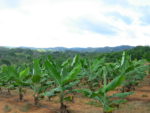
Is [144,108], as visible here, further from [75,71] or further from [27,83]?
[27,83]

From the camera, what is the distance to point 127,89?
532 inches

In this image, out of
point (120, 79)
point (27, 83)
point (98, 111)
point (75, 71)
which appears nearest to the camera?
point (120, 79)

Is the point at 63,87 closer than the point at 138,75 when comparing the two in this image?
Yes

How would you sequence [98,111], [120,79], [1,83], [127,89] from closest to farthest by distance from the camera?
1. [120,79]
2. [98,111]
3. [127,89]
4. [1,83]

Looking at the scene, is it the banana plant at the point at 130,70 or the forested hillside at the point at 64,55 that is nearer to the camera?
the banana plant at the point at 130,70

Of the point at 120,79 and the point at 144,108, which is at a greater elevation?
the point at 120,79

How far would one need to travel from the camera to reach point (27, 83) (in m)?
10.5

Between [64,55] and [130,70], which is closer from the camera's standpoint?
[130,70]

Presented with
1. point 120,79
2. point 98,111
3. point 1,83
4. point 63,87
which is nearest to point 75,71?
point 63,87

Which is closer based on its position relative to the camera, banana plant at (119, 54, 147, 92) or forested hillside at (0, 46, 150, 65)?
banana plant at (119, 54, 147, 92)

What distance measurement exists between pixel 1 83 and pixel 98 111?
8.97 meters

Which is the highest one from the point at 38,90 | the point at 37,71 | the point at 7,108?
the point at 37,71

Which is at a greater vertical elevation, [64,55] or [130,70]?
[130,70]

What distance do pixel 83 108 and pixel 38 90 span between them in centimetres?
261
